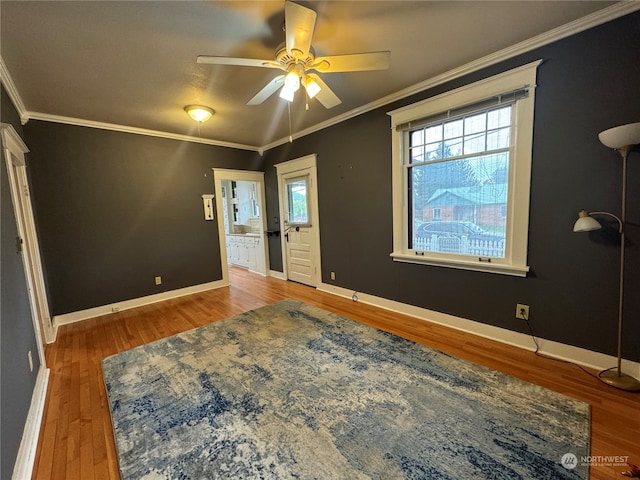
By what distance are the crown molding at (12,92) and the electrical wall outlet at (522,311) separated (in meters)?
4.63

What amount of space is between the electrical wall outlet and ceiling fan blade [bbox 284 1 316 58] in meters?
2.71

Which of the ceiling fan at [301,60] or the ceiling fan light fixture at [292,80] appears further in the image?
the ceiling fan light fixture at [292,80]

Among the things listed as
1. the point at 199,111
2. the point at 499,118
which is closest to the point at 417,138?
the point at 499,118

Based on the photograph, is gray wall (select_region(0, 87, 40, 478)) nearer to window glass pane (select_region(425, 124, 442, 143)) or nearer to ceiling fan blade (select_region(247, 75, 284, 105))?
ceiling fan blade (select_region(247, 75, 284, 105))

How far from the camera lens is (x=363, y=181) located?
3.46 meters

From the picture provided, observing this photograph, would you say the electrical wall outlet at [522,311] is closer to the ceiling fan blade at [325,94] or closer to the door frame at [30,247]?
the ceiling fan blade at [325,94]

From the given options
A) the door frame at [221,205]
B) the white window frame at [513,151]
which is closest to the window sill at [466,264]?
the white window frame at [513,151]

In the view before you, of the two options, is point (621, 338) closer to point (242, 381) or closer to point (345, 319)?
point (345, 319)

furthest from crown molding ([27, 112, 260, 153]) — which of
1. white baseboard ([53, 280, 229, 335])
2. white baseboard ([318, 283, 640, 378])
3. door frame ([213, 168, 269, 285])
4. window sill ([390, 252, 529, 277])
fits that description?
white baseboard ([318, 283, 640, 378])

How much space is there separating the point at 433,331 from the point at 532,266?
110 cm

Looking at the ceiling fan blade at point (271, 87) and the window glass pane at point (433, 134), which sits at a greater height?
the ceiling fan blade at point (271, 87)

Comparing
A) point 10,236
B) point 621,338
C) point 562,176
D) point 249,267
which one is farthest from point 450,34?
point 249,267

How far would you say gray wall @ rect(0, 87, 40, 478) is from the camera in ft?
4.14

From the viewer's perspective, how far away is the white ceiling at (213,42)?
1642 millimetres
